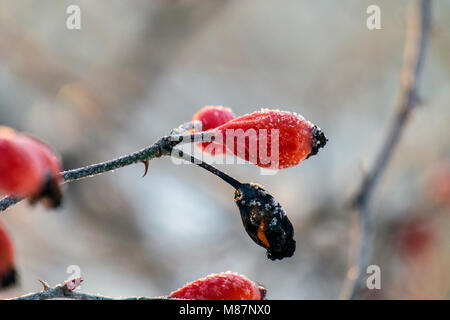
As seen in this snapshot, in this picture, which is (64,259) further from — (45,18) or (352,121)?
(352,121)

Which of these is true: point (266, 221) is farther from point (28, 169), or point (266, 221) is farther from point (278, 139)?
point (28, 169)

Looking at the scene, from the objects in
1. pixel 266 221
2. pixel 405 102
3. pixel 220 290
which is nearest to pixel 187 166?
pixel 405 102

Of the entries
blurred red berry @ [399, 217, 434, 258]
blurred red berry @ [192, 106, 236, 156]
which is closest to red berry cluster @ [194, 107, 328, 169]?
blurred red berry @ [192, 106, 236, 156]

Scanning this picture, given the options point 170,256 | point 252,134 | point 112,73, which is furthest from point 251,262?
point 252,134

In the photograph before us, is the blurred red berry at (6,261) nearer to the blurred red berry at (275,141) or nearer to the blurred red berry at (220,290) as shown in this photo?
the blurred red berry at (220,290)

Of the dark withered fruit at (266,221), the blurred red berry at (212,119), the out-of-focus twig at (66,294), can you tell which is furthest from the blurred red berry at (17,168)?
the blurred red berry at (212,119)

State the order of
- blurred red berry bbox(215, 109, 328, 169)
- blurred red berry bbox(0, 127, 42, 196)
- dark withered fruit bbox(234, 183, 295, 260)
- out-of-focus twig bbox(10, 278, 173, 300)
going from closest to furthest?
blurred red berry bbox(0, 127, 42, 196) → out-of-focus twig bbox(10, 278, 173, 300) → dark withered fruit bbox(234, 183, 295, 260) → blurred red berry bbox(215, 109, 328, 169)

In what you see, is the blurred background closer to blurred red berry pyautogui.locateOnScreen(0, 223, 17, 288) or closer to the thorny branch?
the thorny branch
